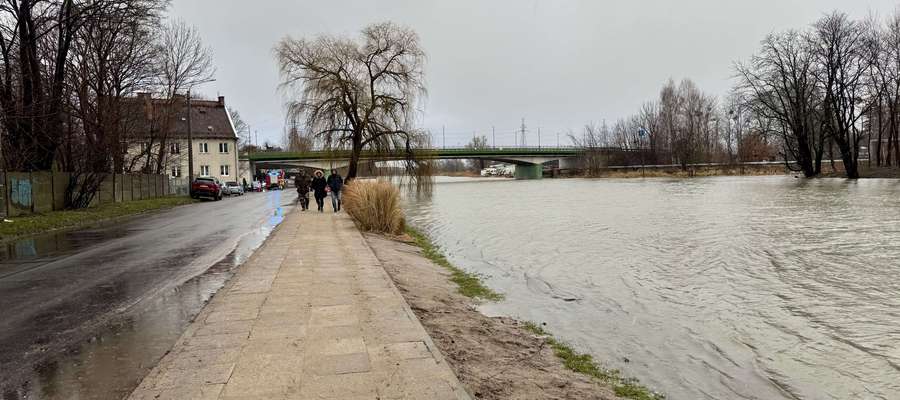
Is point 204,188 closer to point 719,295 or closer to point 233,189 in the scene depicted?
point 233,189

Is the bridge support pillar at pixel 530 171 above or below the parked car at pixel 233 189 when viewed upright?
above

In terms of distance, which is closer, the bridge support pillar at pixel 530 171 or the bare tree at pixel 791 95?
the bare tree at pixel 791 95

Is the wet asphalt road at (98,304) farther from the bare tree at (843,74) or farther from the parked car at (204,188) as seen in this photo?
the bare tree at (843,74)

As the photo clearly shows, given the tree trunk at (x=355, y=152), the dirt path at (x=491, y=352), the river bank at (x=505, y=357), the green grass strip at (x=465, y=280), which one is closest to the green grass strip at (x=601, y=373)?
the river bank at (x=505, y=357)

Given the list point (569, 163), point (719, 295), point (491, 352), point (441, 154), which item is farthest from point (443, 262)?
point (569, 163)

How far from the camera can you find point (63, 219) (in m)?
20.6

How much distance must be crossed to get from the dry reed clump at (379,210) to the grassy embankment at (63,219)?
9563 mm

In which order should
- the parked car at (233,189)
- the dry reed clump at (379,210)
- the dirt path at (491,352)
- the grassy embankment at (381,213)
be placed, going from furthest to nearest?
the parked car at (233,189) < the dry reed clump at (379,210) < the grassy embankment at (381,213) < the dirt path at (491,352)

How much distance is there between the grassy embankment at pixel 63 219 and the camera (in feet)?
56.1

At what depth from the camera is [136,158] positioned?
41000mm

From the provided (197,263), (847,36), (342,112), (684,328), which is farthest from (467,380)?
(847,36)

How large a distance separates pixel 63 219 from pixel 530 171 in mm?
86217

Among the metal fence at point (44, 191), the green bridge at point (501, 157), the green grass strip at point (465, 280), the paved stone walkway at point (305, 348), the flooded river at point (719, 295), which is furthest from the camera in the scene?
the green bridge at point (501, 157)

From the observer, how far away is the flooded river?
6.00m
